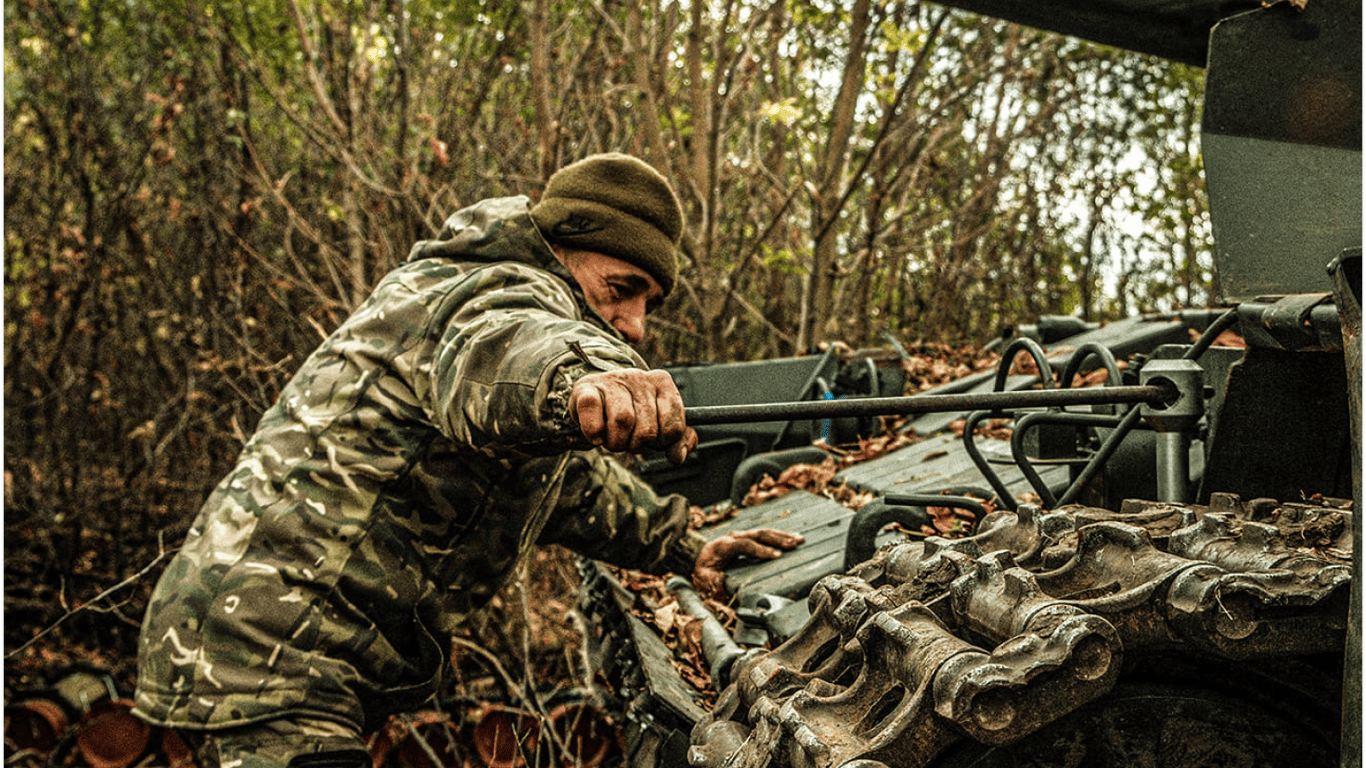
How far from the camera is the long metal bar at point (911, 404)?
5.98ft

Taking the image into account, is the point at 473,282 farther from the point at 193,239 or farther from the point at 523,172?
the point at 193,239

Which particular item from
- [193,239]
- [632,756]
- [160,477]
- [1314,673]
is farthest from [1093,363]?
[193,239]

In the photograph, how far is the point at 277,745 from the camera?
2.79 metres

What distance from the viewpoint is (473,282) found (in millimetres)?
2635

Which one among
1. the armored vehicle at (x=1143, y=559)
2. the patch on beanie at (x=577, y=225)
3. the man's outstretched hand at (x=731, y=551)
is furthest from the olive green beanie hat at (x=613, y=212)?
the armored vehicle at (x=1143, y=559)

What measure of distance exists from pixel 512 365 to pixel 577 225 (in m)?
1.27

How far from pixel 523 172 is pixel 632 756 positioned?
231 inches

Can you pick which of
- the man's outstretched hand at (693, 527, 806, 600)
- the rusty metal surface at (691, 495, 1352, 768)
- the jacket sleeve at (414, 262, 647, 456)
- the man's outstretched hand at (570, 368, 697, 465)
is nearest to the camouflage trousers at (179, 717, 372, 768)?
the jacket sleeve at (414, 262, 647, 456)

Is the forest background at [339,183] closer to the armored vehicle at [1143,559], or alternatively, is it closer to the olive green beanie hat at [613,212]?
the olive green beanie hat at [613,212]

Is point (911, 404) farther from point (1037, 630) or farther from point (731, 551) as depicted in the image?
point (731, 551)

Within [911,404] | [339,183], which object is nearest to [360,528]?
[911,404]

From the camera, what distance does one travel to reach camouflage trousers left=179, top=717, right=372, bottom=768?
2.78 meters

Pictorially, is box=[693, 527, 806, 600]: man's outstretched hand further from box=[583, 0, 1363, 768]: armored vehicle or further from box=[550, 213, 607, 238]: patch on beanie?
box=[550, 213, 607, 238]: patch on beanie

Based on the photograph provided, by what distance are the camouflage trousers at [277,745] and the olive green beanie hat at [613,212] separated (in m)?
1.53
